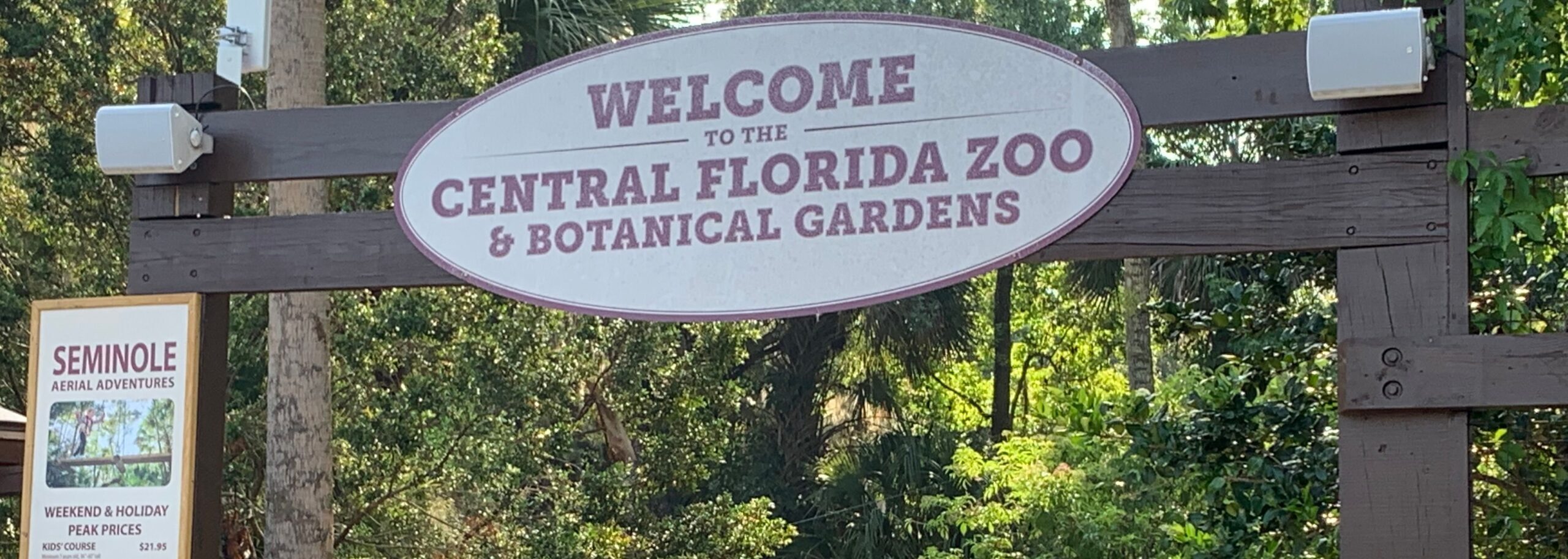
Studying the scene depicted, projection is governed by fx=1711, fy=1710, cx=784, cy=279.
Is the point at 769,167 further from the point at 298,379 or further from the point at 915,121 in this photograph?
the point at 298,379

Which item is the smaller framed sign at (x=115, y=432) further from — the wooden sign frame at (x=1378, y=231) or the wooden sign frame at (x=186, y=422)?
the wooden sign frame at (x=1378, y=231)

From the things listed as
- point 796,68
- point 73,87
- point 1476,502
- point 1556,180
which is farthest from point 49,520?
point 73,87

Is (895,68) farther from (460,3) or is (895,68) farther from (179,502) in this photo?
(460,3)

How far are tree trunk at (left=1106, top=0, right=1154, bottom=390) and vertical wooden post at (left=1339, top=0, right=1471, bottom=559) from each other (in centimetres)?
737

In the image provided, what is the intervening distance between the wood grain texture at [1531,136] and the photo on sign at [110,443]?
126 inches

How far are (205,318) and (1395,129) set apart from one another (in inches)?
116

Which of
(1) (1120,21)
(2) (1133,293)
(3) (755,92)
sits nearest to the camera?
(3) (755,92)

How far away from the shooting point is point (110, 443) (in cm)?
441

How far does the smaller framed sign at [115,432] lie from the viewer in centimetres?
434

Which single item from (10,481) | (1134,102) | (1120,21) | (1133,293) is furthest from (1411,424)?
(1120,21)

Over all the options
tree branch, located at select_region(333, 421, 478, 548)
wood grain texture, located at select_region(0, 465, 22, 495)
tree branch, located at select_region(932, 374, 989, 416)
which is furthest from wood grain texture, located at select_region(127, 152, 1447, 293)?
tree branch, located at select_region(932, 374, 989, 416)

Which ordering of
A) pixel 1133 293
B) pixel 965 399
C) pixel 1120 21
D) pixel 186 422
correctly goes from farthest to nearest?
Answer: pixel 965 399, pixel 1120 21, pixel 1133 293, pixel 186 422

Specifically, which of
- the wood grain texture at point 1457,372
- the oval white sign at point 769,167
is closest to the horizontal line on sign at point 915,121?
the oval white sign at point 769,167

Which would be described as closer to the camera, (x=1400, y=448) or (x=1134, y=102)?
(x=1400, y=448)
